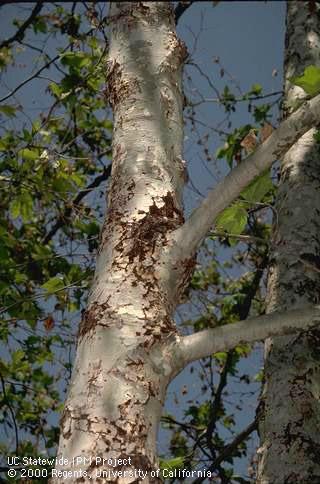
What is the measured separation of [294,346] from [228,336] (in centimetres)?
78

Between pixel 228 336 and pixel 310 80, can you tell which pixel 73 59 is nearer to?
pixel 310 80

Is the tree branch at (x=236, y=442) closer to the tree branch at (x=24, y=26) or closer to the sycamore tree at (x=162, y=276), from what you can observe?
the sycamore tree at (x=162, y=276)

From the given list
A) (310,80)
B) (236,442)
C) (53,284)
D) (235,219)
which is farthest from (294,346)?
(236,442)

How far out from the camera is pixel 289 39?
11.6ft

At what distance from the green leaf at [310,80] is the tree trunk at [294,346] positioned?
0.52 m

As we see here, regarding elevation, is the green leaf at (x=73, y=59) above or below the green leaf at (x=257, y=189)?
above

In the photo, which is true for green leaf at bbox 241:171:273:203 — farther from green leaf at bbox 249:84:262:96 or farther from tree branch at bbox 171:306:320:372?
green leaf at bbox 249:84:262:96

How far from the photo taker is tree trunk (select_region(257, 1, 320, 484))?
5.72 ft

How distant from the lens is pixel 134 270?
1.38m

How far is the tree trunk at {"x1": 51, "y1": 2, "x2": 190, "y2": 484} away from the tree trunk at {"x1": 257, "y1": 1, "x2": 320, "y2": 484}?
1.67ft

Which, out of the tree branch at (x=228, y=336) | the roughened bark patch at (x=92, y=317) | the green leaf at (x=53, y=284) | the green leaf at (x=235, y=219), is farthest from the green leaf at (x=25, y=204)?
the tree branch at (x=228, y=336)

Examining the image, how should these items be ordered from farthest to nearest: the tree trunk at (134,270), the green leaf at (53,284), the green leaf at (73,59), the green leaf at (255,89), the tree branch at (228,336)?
1. the green leaf at (255,89)
2. the green leaf at (73,59)
3. the green leaf at (53,284)
4. the tree branch at (228,336)
5. the tree trunk at (134,270)

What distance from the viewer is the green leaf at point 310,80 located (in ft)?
4.63

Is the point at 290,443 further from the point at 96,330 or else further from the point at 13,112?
the point at 13,112
